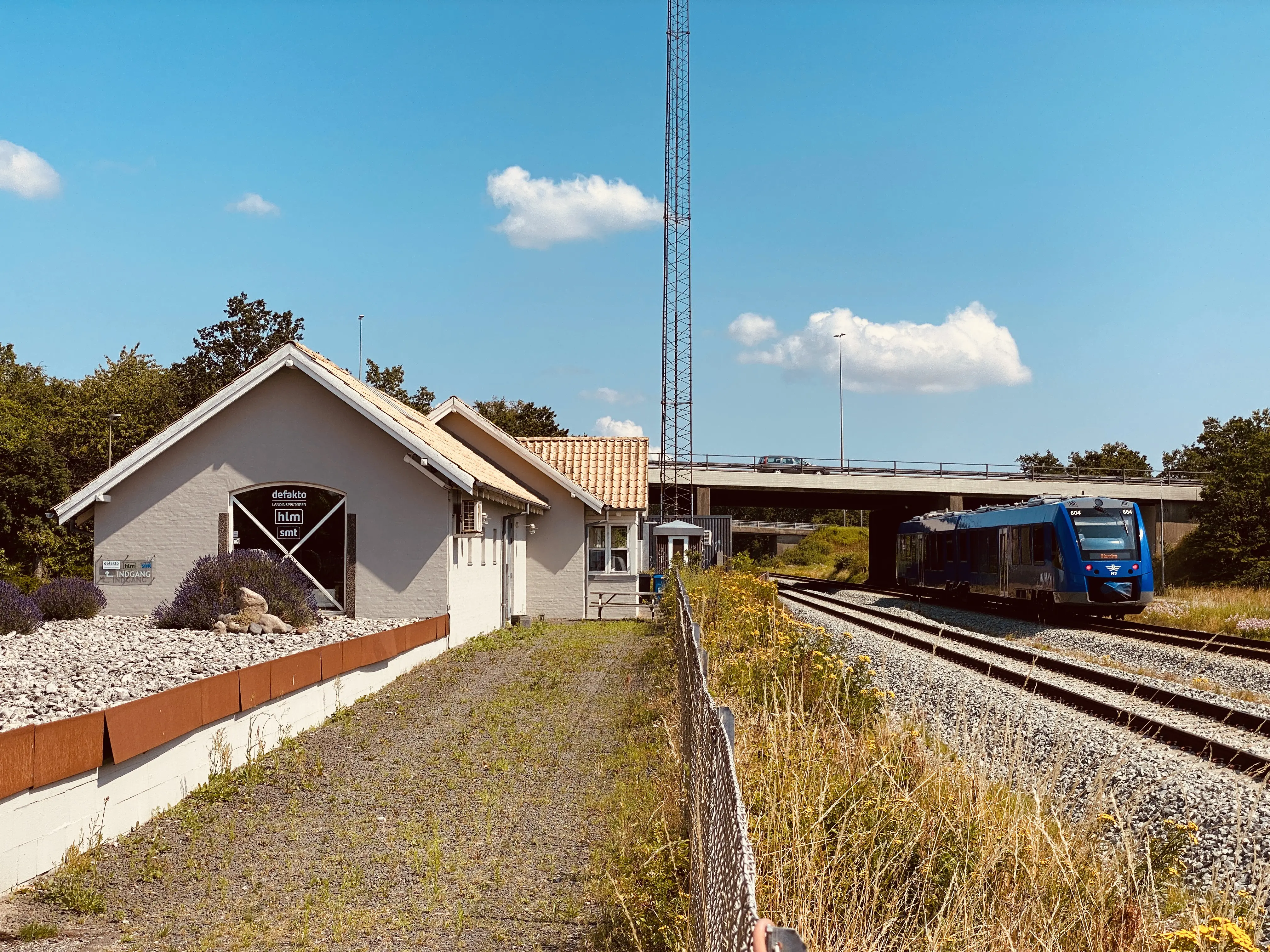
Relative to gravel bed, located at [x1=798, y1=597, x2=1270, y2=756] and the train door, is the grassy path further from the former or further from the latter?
the train door

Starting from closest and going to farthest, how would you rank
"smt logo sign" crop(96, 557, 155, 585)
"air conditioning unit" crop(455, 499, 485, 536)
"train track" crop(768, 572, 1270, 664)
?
"smt logo sign" crop(96, 557, 155, 585)
"air conditioning unit" crop(455, 499, 485, 536)
"train track" crop(768, 572, 1270, 664)

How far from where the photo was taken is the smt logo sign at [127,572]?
18.6 m

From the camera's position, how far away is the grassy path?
A: 5.88m

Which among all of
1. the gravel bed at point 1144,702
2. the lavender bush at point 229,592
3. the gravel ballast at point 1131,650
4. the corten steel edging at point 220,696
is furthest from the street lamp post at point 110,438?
the corten steel edging at point 220,696

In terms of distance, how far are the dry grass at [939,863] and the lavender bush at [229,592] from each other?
9966 millimetres

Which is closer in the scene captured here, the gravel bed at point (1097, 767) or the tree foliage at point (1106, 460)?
the gravel bed at point (1097, 767)

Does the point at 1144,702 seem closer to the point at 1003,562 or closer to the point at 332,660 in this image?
the point at 332,660

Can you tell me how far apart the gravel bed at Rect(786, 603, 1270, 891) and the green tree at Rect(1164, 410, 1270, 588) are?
41131 mm

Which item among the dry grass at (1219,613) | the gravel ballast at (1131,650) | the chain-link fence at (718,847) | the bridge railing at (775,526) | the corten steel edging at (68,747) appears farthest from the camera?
the bridge railing at (775,526)

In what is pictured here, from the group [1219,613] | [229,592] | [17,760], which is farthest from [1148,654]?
[17,760]

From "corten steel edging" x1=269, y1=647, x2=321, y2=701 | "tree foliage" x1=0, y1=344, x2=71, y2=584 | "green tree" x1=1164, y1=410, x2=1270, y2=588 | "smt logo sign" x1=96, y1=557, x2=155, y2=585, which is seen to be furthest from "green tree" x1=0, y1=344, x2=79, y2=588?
"green tree" x1=1164, y1=410, x2=1270, y2=588

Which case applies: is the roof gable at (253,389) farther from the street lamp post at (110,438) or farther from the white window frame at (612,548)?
the street lamp post at (110,438)

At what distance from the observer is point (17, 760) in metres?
6.19

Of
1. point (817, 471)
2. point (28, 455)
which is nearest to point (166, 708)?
point (28, 455)
